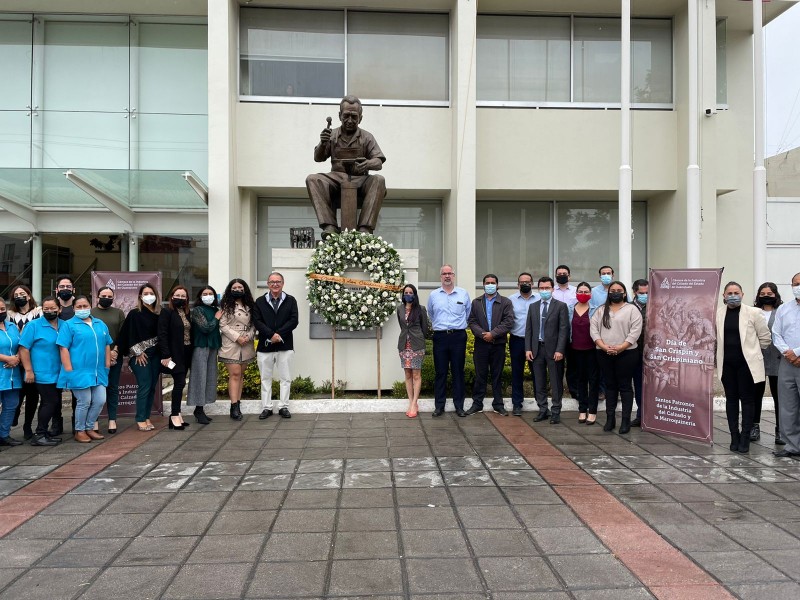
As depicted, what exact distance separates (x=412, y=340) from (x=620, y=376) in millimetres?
2622

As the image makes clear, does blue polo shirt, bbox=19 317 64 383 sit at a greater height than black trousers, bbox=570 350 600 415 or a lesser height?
greater

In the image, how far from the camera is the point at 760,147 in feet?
33.7

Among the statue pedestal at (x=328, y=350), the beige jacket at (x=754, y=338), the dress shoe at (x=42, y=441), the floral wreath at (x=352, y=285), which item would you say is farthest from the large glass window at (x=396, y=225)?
the beige jacket at (x=754, y=338)

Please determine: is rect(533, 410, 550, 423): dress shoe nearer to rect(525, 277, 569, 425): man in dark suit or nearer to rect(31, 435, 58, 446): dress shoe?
rect(525, 277, 569, 425): man in dark suit

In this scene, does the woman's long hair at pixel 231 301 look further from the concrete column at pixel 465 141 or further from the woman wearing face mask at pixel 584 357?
the concrete column at pixel 465 141

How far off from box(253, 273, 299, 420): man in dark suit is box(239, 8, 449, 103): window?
658 centimetres

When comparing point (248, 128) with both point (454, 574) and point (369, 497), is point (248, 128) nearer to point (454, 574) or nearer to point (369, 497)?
point (369, 497)

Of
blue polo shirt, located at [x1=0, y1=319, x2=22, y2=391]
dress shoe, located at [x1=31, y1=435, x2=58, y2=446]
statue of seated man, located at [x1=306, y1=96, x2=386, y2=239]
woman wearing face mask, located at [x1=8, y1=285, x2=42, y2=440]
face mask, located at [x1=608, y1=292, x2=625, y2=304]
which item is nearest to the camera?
blue polo shirt, located at [x1=0, y1=319, x2=22, y2=391]

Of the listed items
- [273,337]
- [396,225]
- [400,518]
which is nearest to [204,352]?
[273,337]

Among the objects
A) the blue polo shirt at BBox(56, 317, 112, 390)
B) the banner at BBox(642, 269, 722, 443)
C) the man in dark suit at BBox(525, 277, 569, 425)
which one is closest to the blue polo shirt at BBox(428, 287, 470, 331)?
the man in dark suit at BBox(525, 277, 569, 425)

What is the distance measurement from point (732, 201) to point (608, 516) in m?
11.7

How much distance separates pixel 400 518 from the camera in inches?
171

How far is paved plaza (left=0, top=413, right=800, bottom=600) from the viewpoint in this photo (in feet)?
11.1

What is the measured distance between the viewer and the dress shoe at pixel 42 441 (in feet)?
21.6
